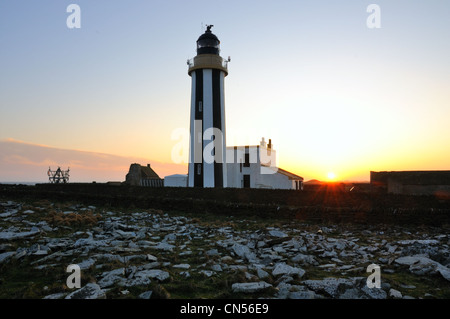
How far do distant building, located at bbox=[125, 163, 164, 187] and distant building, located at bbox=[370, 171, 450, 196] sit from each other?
23685 mm

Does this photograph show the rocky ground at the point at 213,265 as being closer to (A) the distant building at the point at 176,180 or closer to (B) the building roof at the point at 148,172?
(A) the distant building at the point at 176,180

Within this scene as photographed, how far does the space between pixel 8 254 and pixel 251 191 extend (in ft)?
48.7

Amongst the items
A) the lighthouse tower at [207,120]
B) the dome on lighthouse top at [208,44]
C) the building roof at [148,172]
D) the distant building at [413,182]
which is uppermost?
the dome on lighthouse top at [208,44]

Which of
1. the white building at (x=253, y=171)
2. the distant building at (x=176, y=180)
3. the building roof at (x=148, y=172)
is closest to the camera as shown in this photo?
the white building at (x=253, y=171)

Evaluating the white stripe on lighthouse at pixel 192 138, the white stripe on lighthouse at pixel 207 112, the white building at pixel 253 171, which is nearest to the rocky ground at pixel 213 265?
the white stripe on lighthouse at pixel 207 112

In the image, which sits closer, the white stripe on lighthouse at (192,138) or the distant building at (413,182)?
Answer: the distant building at (413,182)

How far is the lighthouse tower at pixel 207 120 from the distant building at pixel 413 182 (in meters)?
14.0

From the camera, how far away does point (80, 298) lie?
449cm

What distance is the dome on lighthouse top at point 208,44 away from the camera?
29.4 m

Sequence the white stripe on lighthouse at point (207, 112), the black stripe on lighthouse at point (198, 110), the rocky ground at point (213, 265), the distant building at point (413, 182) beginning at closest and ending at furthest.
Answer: the rocky ground at point (213, 265) < the distant building at point (413, 182) < the white stripe on lighthouse at point (207, 112) < the black stripe on lighthouse at point (198, 110)

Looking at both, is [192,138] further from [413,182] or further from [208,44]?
[413,182]

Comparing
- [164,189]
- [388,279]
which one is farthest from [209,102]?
[388,279]

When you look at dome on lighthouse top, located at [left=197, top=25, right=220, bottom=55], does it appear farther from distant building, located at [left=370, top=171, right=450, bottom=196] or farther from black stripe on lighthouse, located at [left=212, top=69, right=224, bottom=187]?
distant building, located at [left=370, top=171, right=450, bottom=196]
